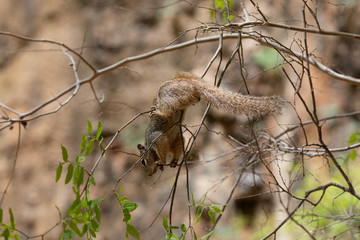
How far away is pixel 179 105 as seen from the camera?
349 centimetres

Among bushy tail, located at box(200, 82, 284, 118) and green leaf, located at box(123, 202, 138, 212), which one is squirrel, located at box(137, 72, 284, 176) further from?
green leaf, located at box(123, 202, 138, 212)

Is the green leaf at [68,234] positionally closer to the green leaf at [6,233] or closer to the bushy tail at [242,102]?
the green leaf at [6,233]

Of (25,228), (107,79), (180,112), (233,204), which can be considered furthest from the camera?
(107,79)

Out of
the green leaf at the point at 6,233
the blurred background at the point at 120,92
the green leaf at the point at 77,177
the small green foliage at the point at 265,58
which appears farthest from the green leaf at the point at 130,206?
the small green foliage at the point at 265,58

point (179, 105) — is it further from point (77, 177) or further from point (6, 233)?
point (6, 233)

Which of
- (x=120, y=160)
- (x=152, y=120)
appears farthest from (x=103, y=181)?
(x=152, y=120)

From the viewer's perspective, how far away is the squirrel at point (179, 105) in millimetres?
2885

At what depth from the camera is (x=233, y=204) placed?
845cm

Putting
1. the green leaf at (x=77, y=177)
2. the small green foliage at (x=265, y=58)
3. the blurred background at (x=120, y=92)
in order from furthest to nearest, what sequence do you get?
the blurred background at (x=120, y=92) < the small green foliage at (x=265, y=58) < the green leaf at (x=77, y=177)

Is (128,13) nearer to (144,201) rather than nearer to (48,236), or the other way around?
(144,201)

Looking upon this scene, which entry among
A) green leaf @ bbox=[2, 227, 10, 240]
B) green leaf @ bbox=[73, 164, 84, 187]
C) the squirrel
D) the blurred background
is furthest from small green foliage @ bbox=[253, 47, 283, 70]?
green leaf @ bbox=[2, 227, 10, 240]

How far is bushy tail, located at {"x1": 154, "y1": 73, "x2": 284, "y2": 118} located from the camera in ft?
9.33

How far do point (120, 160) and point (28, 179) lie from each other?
2164mm

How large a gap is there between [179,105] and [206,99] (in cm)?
33
